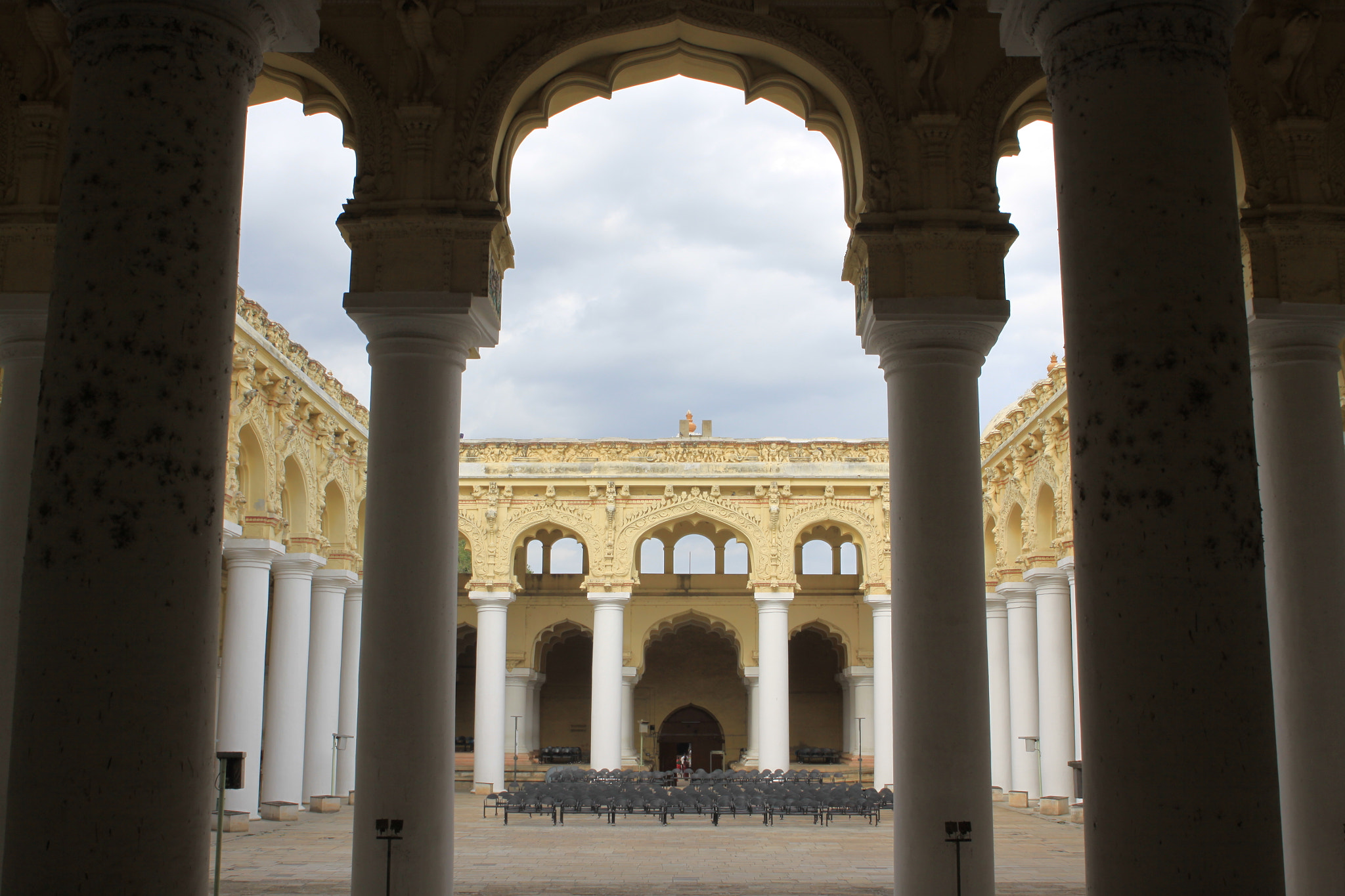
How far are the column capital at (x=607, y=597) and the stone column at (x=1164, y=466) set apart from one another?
2165 centimetres

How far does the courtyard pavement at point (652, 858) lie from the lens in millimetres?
10844

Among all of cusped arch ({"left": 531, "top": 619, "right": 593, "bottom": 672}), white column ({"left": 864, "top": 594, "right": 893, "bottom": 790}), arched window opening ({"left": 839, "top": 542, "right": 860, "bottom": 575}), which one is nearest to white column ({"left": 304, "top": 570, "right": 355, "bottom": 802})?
white column ({"left": 864, "top": 594, "right": 893, "bottom": 790})

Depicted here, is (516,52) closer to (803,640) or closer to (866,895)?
(866,895)

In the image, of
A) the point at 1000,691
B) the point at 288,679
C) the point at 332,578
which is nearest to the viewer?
the point at 288,679

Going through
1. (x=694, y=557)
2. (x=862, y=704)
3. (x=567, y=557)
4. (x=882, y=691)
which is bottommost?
(x=862, y=704)

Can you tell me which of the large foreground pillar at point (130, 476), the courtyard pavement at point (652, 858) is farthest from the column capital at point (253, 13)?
the courtyard pavement at point (652, 858)

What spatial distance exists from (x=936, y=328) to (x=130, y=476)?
3.84m

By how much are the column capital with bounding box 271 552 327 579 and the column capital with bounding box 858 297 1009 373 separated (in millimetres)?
14096

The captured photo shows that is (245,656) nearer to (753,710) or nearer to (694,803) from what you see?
(694,803)

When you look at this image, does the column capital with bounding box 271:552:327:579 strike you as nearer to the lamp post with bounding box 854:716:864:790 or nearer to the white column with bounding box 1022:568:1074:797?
the white column with bounding box 1022:568:1074:797

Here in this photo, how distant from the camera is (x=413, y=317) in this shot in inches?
223

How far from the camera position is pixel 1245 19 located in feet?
19.4

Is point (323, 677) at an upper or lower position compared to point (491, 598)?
lower

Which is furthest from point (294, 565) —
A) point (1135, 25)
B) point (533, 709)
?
point (1135, 25)
